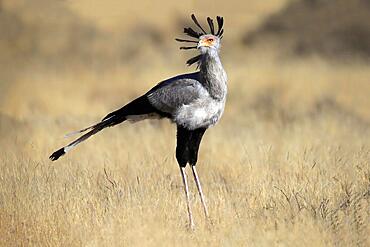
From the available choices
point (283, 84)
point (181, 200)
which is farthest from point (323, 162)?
point (283, 84)

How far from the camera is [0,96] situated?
13.6 metres

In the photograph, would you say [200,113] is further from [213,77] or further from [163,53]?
[163,53]

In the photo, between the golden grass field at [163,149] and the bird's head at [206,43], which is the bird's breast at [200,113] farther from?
the golden grass field at [163,149]

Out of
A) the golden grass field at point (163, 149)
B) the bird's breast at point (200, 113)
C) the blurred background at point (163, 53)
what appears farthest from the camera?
the blurred background at point (163, 53)

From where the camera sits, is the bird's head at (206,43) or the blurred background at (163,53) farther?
the blurred background at (163,53)

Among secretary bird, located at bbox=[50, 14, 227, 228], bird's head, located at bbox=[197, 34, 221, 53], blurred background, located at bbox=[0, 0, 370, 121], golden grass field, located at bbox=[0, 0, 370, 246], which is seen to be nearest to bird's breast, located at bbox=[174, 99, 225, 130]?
secretary bird, located at bbox=[50, 14, 227, 228]

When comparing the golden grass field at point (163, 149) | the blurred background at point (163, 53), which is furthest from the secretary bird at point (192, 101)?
the blurred background at point (163, 53)

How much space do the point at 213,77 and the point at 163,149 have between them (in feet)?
9.65

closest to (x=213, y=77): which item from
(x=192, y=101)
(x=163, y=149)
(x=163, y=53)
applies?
(x=192, y=101)

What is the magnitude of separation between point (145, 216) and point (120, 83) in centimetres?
1150

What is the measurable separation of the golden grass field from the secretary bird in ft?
1.49

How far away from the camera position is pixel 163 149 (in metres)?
8.91

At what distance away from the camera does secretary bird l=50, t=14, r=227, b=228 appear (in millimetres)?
6051

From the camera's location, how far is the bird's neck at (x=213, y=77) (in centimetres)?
605
